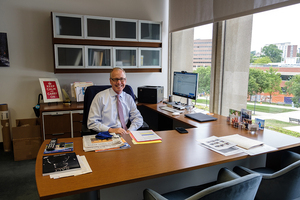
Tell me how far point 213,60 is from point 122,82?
5.07 feet

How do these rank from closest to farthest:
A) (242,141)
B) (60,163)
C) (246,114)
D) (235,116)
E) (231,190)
→ (231,190)
(60,163)
(242,141)
(246,114)
(235,116)

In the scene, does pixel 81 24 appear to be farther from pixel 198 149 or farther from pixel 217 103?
pixel 198 149

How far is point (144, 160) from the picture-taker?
5.02 feet

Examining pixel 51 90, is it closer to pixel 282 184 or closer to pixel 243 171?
pixel 243 171

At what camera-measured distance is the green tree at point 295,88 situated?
2318 millimetres

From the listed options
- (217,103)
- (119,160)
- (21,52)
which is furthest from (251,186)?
(21,52)

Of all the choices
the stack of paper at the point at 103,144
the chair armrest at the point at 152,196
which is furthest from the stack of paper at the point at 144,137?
the chair armrest at the point at 152,196

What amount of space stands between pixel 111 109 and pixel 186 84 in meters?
1.27

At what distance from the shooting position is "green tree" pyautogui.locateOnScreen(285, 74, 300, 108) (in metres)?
2.32

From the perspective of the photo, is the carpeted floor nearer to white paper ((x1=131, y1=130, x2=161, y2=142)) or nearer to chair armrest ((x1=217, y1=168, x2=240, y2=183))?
white paper ((x1=131, y1=130, x2=161, y2=142))

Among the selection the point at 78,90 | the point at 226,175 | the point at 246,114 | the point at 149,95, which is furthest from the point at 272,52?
the point at 78,90

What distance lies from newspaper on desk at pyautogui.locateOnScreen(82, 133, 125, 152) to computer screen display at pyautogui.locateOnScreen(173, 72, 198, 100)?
1537 millimetres

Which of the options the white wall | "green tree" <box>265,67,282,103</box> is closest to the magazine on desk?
"green tree" <box>265,67,282,103</box>

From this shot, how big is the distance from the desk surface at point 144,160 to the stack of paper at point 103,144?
0.05 m
